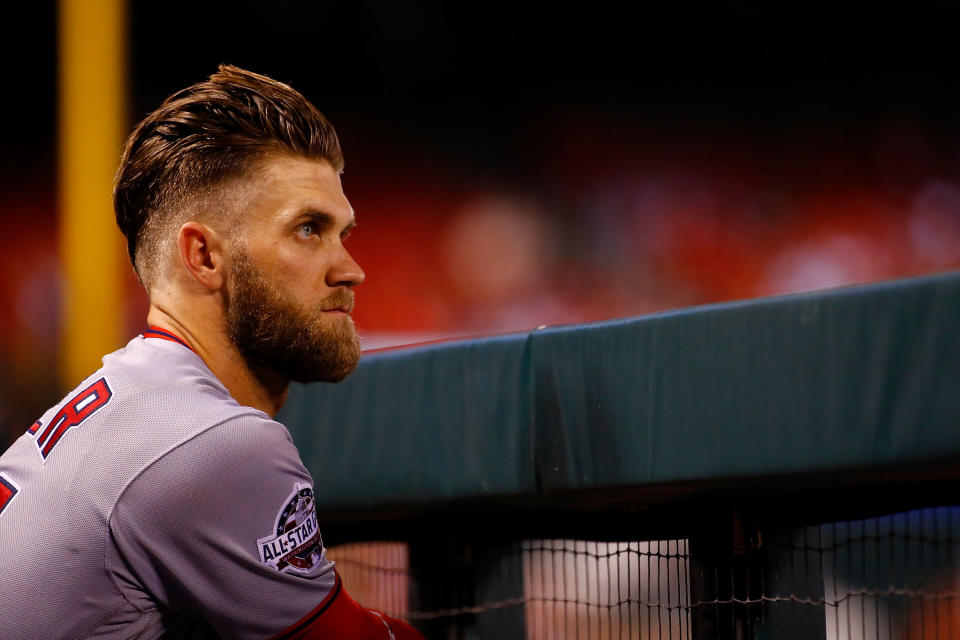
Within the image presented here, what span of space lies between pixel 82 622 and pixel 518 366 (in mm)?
746

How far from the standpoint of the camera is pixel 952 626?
1478mm

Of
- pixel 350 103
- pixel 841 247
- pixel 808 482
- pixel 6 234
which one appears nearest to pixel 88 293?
pixel 6 234

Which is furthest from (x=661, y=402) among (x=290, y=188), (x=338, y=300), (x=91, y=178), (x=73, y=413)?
(x=91, y=178)

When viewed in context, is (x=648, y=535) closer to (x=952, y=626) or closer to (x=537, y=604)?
(x=537, y=604)

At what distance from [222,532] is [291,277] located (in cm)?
46

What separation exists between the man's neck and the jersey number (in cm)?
19

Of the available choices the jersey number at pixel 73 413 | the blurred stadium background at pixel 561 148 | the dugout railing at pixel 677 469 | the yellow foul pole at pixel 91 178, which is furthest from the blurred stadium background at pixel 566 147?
the jersey number at pixel 73 413

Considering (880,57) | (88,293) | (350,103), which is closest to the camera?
(88,293)

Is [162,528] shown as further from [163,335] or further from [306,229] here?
[306,229]

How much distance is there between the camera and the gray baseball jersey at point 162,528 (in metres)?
1.36

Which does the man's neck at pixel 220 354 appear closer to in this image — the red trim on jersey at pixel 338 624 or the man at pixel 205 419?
the man at pixel 205 419

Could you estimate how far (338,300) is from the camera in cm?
174

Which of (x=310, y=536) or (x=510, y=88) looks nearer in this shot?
(x=310, y=536)

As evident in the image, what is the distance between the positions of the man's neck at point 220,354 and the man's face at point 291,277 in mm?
17
